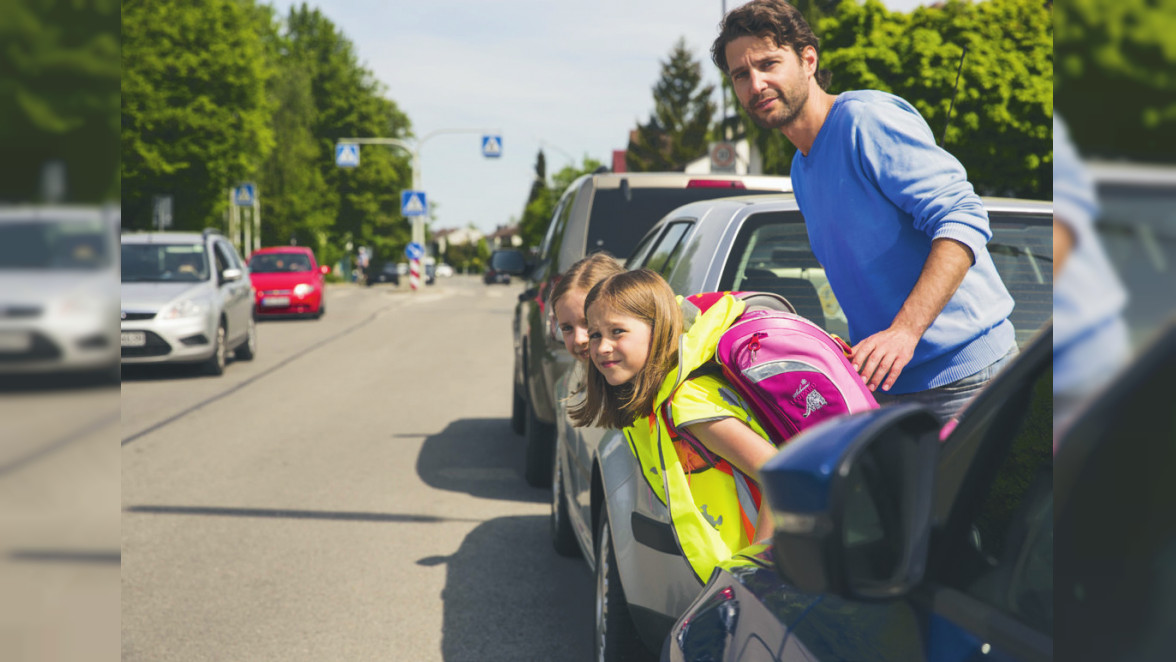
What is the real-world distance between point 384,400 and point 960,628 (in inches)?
403

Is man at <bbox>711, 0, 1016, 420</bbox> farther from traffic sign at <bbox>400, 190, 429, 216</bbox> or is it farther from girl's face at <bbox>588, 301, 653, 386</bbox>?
traffic sign at <bbox>400, 190, 429, 216</bbox>

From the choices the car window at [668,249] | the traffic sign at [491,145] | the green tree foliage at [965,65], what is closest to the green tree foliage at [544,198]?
the traffic sign at [491,145]

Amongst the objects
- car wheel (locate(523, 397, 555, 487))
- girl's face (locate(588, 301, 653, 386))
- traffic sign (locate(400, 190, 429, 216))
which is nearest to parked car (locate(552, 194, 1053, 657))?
girl's face (locate(588, 301, 653, 386))

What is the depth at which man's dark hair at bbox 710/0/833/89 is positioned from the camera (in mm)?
2609

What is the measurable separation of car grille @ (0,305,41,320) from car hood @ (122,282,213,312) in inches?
487

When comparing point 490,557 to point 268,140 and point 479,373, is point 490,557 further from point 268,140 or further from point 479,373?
point 268,140

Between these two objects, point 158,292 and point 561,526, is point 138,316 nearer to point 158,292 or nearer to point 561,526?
point 158,292

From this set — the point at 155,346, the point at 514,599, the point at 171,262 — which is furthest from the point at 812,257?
the point at 171,262

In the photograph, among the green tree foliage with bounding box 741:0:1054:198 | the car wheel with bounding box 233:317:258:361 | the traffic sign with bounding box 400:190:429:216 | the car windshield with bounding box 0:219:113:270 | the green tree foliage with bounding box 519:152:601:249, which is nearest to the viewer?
the car windshield with bounding box 0:219:113:270

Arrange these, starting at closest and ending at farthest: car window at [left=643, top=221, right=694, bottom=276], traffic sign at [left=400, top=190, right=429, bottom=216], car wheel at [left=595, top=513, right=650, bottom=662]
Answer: car wheel at [left=595, top=513, right=650, bottom=662] → car window at [left=643, top=221, right=694, bottom=276] → traffic sign at [left=400, top=190, right=429, bottom=216]

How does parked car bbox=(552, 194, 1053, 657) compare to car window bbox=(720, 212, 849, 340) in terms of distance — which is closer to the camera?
parked car bbox=(552, 194, 1053, 657)

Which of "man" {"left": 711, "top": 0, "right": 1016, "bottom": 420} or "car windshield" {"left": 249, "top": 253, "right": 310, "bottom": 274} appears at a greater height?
"man" {"left": 711, "top": 0, "right": 1016, "bottom": 420}

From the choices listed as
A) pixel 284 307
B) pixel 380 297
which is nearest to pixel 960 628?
pixel 284 307

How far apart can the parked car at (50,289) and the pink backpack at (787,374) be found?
178 centimetres
